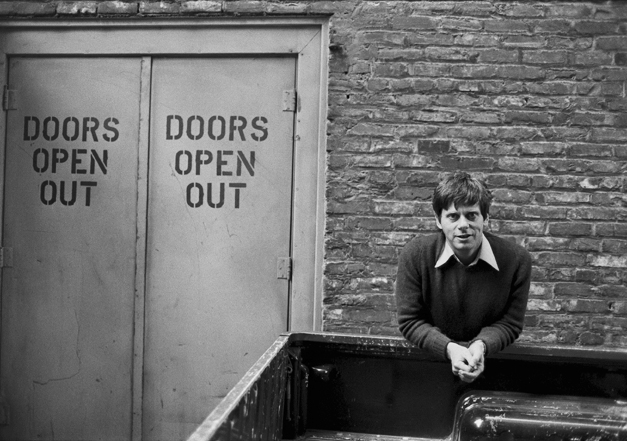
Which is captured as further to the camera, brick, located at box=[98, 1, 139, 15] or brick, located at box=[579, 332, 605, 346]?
brick, located at box=[98, 1, 139, 15]

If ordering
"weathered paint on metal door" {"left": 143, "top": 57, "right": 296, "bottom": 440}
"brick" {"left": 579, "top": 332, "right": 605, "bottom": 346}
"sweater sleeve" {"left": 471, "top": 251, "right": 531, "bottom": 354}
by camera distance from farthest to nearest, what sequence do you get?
"weathered paint on metal door" {"left": 143, "top": 57, "right": 296, "bottom": 440}, "brick" {"left": 579, "top": 332, "right": 605, "bottom": 346}, "sweater sleeve" {"left": 471, "top": 251, "right": 531, "bottom": 354}

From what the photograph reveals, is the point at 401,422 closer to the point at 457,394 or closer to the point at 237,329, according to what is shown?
the point at 457,394

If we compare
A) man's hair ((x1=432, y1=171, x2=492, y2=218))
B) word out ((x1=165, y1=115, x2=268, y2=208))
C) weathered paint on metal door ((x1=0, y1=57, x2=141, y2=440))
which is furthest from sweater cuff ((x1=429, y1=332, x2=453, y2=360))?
weathered paint on metal door ((x1=0, y1=57, x2=141, y2=440))

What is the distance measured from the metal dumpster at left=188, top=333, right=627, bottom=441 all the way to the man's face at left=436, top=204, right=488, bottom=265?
423mm

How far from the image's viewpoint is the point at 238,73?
4078 millimetres

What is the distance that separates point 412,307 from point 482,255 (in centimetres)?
34

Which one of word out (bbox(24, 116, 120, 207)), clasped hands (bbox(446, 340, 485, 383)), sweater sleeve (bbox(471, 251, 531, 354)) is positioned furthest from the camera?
word out (bbox(24, 116, 120, 207))

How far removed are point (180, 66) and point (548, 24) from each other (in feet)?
7.07

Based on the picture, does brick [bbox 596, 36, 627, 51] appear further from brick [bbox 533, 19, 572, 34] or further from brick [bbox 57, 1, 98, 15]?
brick [bbox 57, 1, 98, 15]

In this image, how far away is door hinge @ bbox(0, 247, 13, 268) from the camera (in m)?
4.18

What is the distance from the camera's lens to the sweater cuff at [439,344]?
2453 millimetres

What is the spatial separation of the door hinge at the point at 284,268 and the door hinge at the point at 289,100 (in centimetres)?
89

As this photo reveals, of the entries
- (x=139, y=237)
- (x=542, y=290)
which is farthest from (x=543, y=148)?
(x=139, y=237)

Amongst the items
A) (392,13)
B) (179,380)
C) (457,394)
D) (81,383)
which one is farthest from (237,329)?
(392,13)
